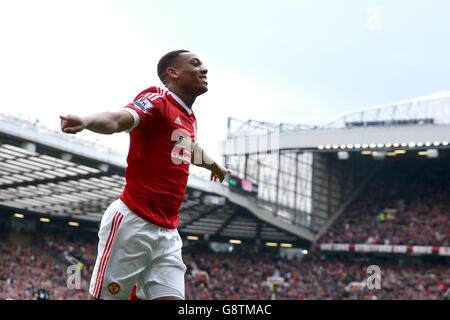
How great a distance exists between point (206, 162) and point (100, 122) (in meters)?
1.18

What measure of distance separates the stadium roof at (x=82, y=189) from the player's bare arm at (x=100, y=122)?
22.3 meters

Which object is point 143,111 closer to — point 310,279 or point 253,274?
point 310,279

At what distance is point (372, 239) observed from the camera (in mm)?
38062

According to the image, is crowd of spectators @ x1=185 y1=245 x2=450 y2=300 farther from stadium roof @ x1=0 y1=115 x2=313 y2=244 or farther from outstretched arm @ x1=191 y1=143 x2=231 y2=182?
outstretched arm @ x1=191 y1=143 x2=231 y2=182

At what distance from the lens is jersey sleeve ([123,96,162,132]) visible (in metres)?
3.25

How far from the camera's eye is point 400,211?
4028 cm

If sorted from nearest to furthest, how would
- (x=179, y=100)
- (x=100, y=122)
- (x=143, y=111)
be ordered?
1. (x=100, y=122)
2. (x=143, y=111)
3. (x=179, y=100)

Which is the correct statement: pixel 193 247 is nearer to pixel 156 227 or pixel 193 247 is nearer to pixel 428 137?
pixel 428 137

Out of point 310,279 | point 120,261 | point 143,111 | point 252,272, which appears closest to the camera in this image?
point 143,111

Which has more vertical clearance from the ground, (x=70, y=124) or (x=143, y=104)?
(x=143, y=104)

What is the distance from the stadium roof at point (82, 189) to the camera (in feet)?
85.3

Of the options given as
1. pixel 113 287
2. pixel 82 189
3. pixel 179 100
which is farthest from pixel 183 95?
pixel 82 189

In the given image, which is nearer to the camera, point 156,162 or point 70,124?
point 70,124

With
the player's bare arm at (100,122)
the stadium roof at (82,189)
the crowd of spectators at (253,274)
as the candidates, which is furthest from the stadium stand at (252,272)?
the player's bare arm at (100,122)
